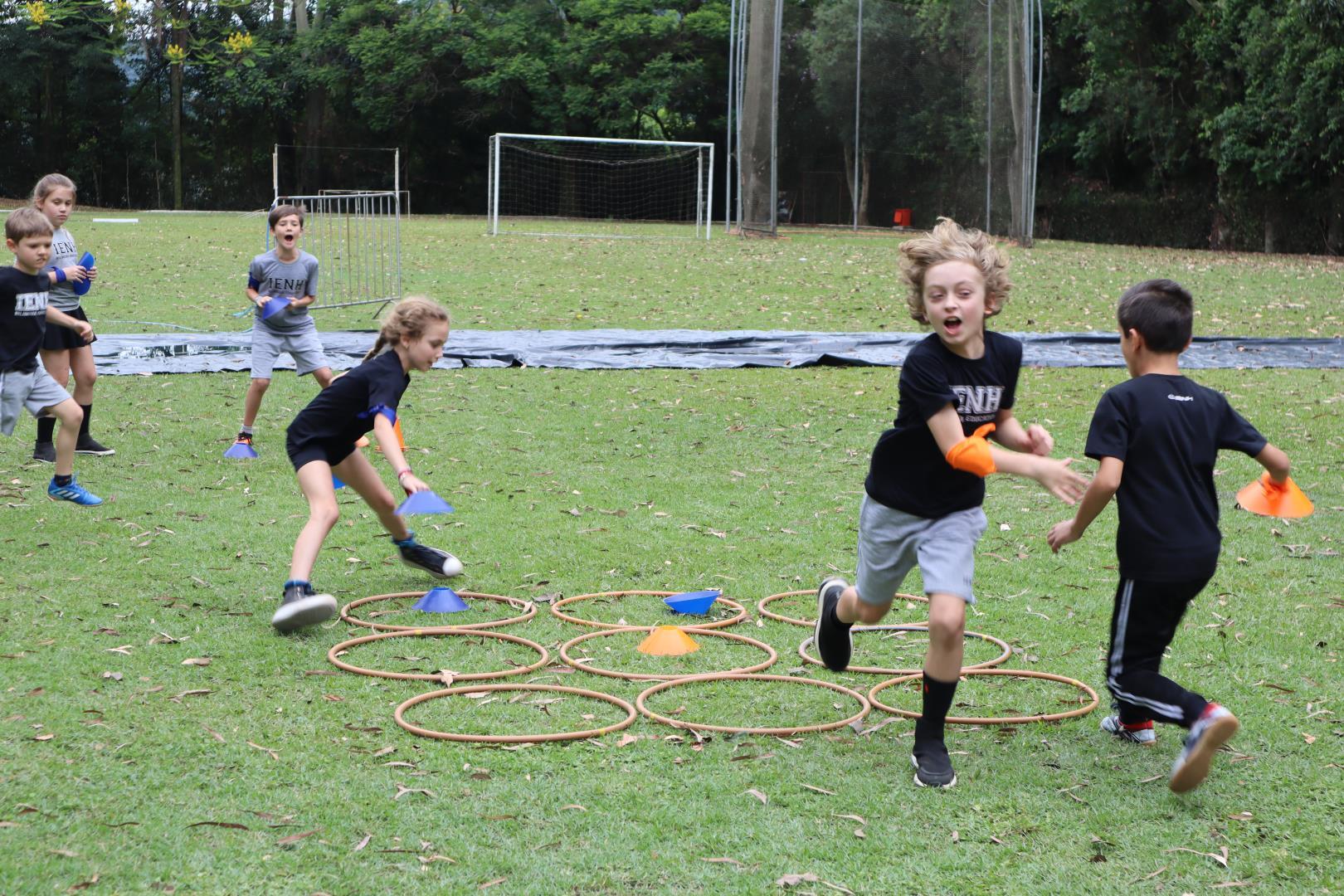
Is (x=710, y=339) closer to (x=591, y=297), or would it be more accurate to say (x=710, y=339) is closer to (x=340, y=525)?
(x=591, y=297)

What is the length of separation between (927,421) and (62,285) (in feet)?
21.7

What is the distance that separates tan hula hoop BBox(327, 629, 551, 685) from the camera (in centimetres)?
496

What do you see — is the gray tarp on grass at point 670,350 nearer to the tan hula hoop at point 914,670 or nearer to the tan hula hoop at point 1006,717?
the tan hula hoop at point 914,670

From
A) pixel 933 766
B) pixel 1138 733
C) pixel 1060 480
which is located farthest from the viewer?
pixel 1138 733

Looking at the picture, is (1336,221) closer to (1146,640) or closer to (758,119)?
(758,119)

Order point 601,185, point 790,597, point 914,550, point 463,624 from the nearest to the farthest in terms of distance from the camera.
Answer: point 914,550, point 463,624, point 790,597, point 601,185

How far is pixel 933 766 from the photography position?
13.3ft

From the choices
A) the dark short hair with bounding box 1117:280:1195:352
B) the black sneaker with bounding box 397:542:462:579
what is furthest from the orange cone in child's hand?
the black sneaker with bounding box 397:542:462:579

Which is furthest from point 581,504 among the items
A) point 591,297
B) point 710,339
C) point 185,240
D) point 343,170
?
point 343,170

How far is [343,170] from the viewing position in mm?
45688

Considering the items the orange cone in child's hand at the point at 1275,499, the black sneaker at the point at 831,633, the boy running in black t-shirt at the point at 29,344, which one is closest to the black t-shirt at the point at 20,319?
the boy running in black t-shirt at the point at 29,344

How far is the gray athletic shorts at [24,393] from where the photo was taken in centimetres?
734

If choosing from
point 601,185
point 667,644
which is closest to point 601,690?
point 667,644

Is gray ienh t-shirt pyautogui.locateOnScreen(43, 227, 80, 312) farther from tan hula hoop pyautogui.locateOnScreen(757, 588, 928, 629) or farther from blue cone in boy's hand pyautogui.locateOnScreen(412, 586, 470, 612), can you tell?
tan hula hoop pyautogui.locateOnScreen(757, 588, 928, 629)
